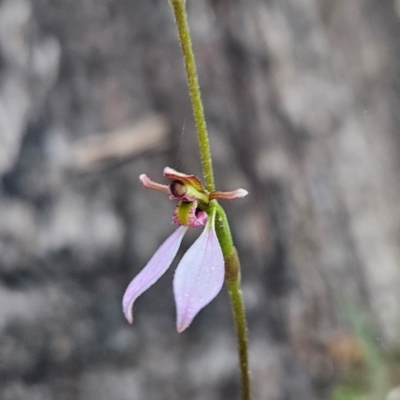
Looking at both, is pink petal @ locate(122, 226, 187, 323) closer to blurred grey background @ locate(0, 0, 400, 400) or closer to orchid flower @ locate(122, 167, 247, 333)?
orchid flower @ locate(122, 167, 247, 333)

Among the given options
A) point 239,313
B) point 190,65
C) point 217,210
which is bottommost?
point 239,313

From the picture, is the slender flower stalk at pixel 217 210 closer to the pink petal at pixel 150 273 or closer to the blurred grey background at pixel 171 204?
the pink petal at pixel 150 273

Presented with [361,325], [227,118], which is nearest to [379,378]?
[361,325]

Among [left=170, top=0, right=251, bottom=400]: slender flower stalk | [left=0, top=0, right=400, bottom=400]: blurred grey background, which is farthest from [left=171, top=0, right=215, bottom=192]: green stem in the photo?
[left=0, top=0, right=400, bottom=400]: blurred grey background

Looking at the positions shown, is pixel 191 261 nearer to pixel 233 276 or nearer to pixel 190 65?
pixel 233 276

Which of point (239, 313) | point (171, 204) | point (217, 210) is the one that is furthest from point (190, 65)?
point (171, 204)

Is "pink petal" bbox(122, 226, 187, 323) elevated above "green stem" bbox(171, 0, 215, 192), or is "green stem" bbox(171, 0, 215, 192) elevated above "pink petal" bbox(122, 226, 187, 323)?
Answer: "green stem" bbox(171, 0, 215, 192)

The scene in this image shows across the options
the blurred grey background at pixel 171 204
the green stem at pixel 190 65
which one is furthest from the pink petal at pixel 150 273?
the blurred grey background at pixel 171 204
